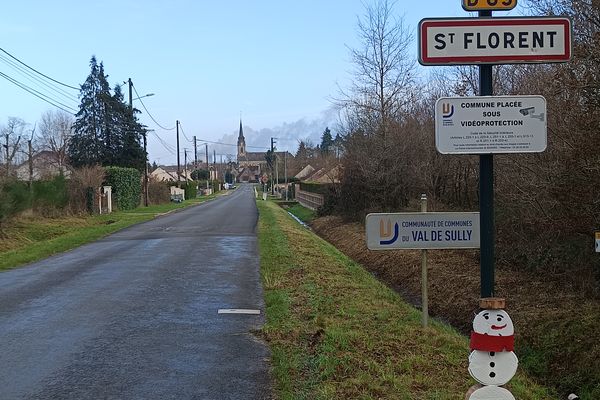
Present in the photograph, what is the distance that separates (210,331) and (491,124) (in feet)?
15.4

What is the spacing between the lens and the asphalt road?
215 inches

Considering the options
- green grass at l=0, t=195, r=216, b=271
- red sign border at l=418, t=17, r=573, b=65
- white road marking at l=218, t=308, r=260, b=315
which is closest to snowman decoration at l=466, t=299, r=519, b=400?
red sign border at l=418, t=17, r=573, b=65

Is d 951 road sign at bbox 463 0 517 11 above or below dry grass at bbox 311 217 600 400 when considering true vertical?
above

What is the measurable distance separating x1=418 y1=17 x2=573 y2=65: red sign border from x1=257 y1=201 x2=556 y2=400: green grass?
2781 mm

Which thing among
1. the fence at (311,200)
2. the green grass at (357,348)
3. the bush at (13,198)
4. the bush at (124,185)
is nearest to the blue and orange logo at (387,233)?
the green grass at (357,348)

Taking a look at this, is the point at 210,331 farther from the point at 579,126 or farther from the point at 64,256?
the point at 64,256

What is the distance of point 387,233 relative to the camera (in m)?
6.96

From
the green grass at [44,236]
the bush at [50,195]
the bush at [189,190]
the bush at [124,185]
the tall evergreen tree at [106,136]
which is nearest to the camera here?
the green grass at [44,236]

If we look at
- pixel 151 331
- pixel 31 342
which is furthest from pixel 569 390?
pixel 31 342

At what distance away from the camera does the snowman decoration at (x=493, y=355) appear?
3.74 meters

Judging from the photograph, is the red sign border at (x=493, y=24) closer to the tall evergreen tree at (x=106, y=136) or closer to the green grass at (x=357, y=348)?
the green grass at (x=357, y=348)

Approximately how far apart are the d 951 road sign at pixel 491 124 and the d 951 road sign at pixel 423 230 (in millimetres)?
2620

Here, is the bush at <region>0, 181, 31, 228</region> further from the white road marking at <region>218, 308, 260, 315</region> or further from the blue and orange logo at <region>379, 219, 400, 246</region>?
the blue and orange logo at <region>379, 219, 400, 246</region>

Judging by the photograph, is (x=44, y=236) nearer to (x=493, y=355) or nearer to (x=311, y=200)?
(x=493, y=355)
